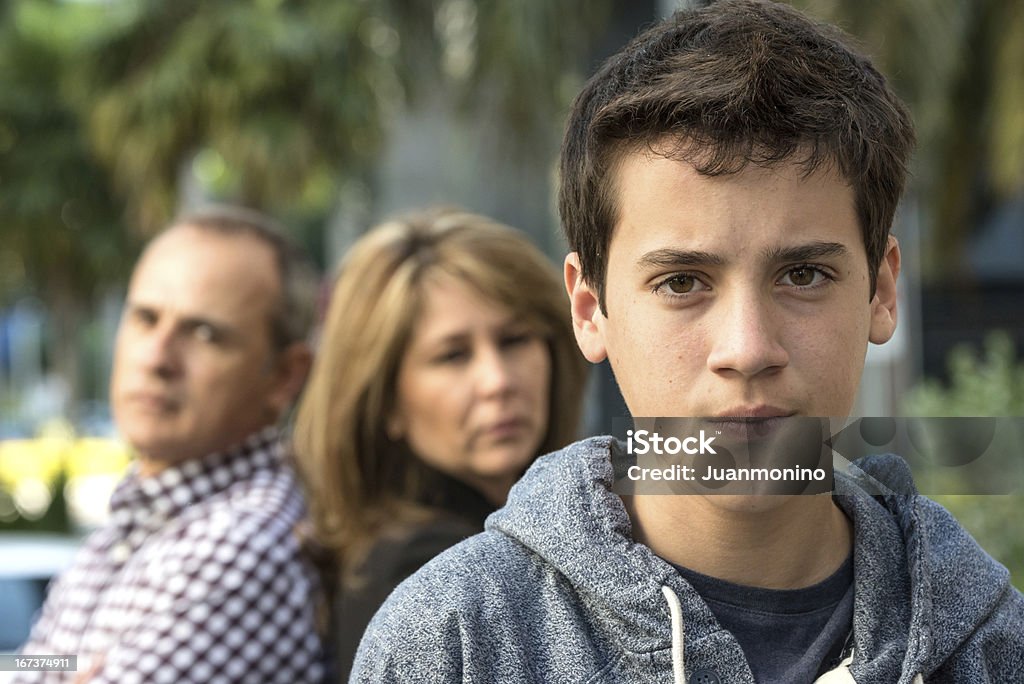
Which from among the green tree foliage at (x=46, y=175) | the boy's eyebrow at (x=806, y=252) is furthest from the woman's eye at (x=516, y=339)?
the green tree foliage at (x=46, y=175)

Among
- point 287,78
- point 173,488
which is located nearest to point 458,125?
point 287,78

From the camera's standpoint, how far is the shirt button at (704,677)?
1.27 meters

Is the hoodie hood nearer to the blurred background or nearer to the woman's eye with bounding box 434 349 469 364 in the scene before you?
the woman's eye with bounding box 434 349 469 364

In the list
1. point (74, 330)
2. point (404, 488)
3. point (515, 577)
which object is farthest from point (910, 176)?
point (74, 330)

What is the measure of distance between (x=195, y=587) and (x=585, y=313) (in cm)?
118

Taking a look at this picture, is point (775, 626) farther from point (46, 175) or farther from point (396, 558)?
point (46, 175)

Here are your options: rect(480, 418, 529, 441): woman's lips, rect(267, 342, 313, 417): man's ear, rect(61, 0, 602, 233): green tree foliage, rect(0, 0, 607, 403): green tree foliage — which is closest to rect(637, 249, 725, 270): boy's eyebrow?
rect(480, 418, 529, 441): woman's lips

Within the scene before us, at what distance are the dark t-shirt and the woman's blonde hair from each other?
1149 millimetres

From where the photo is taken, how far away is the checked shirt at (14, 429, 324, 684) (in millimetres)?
2207

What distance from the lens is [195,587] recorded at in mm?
2252

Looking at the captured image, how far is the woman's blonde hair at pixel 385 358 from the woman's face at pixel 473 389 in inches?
1.0

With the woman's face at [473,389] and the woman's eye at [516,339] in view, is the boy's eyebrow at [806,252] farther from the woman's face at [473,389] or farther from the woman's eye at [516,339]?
the woman's eye at [516,339]

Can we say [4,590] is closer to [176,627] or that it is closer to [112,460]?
[176,627]

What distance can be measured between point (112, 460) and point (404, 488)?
679 inches
